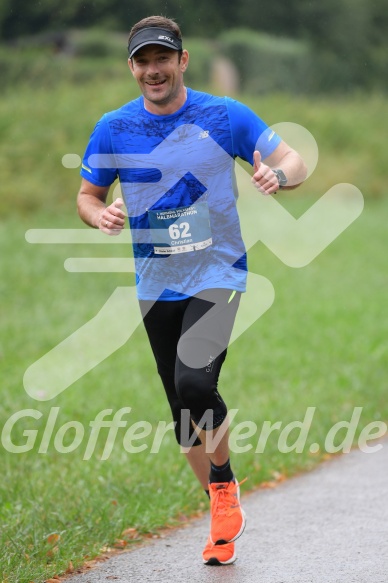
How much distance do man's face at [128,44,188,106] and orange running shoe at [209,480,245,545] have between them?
1897 millimetres

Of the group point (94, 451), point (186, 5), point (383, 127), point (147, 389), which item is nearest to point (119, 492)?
point (94, 451)

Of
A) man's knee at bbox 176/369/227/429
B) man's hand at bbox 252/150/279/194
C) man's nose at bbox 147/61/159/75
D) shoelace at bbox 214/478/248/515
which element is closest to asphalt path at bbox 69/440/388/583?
shoelace at bbox 214/478/248/515

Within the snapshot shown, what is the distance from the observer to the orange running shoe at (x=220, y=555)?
4.90m

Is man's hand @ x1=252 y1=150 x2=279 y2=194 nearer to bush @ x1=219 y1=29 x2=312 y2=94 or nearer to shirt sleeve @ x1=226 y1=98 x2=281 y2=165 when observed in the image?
shirt sleeve @ x1=226 y1=98 x2=281 y2=165

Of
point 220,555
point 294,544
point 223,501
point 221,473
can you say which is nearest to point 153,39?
point 221,473

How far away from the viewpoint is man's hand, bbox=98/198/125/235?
177 inches

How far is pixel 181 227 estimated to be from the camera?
15.6 ft

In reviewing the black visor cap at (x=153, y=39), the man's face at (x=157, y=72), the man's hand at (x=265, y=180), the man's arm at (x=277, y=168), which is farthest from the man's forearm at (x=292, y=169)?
the black visor cap at (x=153, y=39)

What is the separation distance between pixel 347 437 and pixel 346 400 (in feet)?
4.16

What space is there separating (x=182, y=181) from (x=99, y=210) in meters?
0.43

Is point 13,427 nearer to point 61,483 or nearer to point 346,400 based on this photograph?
point 61,483

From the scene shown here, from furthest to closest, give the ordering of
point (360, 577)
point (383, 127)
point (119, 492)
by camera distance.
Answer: point (383, 127) → point (119, 492) → point (360, 577)

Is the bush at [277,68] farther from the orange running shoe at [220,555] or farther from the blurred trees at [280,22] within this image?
the orange running shoe at [220,555]

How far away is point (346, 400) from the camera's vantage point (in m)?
9.98
